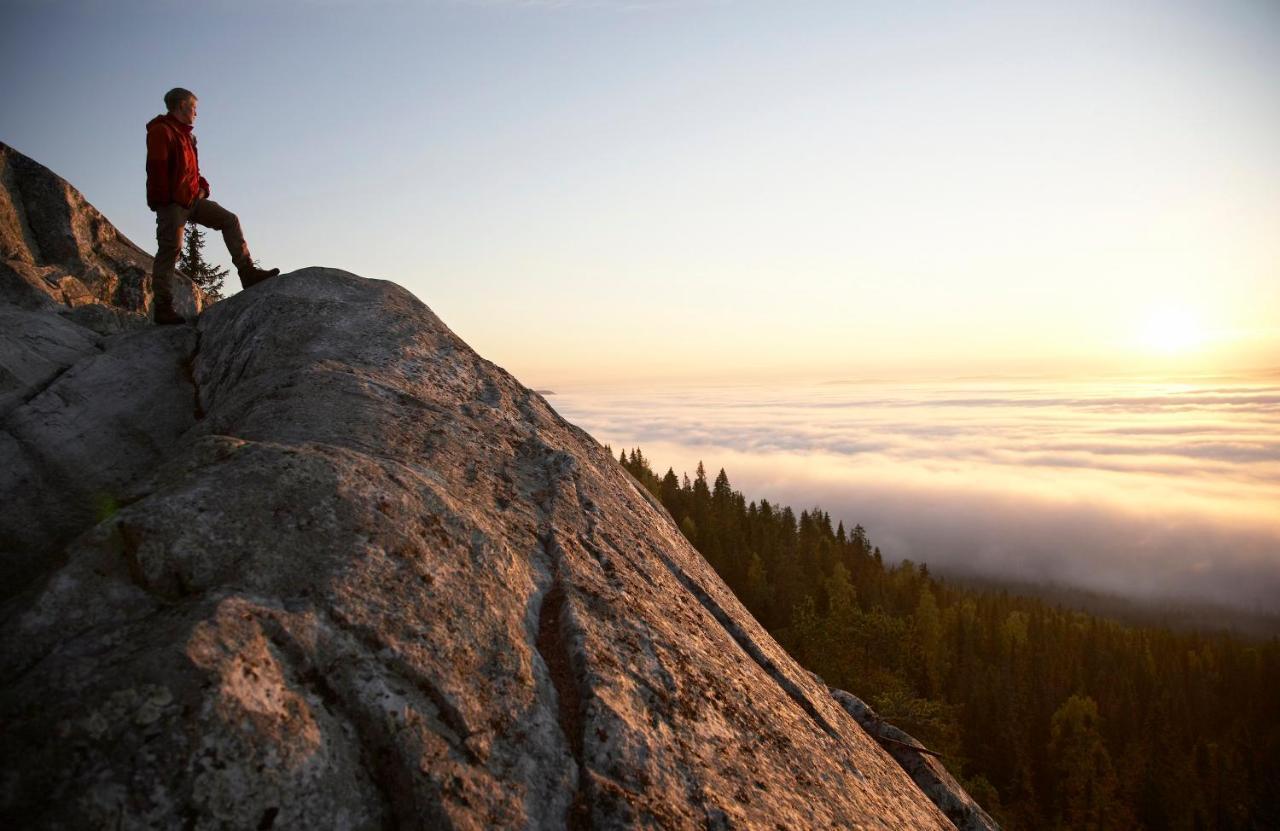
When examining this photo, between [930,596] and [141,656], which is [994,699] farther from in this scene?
[141,656]

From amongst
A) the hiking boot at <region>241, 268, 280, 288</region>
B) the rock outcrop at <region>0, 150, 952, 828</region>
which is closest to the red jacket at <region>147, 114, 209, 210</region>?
the hiking boot at <region>241, 268, 280, 288</region>

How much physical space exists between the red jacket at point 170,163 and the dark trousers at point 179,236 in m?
0.26

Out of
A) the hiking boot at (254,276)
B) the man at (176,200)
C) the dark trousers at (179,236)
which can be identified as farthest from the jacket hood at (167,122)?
the hiking boot at (254,276)

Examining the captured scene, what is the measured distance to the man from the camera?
Answer: 1254 centimetres

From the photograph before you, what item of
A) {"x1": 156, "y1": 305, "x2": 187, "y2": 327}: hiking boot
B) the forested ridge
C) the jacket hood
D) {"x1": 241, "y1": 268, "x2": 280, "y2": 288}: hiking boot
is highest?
the jacket hood

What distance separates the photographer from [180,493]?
538 cm

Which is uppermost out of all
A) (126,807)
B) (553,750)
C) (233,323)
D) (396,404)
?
(233,323)

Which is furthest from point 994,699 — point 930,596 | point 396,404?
point 396,404

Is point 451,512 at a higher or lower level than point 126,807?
higher

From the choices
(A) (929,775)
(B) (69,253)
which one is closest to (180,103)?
(B) (69,253)

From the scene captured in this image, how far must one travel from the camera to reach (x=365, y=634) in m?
4.84

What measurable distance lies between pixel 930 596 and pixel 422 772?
410 ft

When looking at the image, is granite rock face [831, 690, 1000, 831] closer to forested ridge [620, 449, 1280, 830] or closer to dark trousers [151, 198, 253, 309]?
dark trousers [151, 198, 253, 309]

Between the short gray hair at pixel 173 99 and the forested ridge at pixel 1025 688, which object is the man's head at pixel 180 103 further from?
the forested ridge at pixel 1025 688
